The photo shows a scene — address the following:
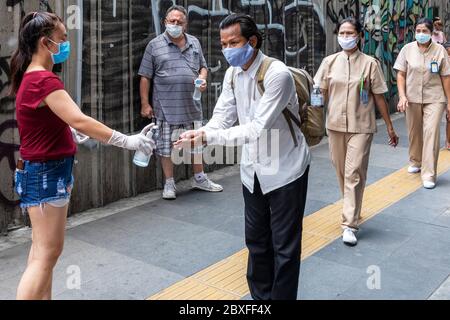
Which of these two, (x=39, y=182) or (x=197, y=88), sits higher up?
(x=197, y=88)

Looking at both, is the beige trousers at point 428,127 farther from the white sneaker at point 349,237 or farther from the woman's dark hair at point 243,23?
the woman's dark hair at point 243,23

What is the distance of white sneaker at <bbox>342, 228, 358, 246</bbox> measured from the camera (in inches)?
201

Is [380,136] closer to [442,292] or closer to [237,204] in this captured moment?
[237,204]

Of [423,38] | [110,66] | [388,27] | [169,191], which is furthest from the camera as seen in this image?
[388,27]

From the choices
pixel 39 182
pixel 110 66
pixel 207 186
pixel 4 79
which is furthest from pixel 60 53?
pixel 207 186

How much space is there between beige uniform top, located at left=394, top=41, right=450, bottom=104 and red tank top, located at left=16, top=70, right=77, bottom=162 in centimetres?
503

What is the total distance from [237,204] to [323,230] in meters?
1.11

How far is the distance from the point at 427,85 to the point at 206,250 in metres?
3.71

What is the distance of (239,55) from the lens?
11.6 feet

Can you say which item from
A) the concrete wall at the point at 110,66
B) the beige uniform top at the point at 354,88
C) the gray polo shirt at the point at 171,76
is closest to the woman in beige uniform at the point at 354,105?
the beige uniform top at the point at 354,88

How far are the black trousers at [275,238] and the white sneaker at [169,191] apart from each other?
2.63 metres

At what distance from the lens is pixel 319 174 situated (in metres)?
7.62

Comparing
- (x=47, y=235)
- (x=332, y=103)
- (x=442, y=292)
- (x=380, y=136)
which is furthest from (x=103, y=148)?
(x=380, y=136)

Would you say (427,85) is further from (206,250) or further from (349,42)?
(206,250)
